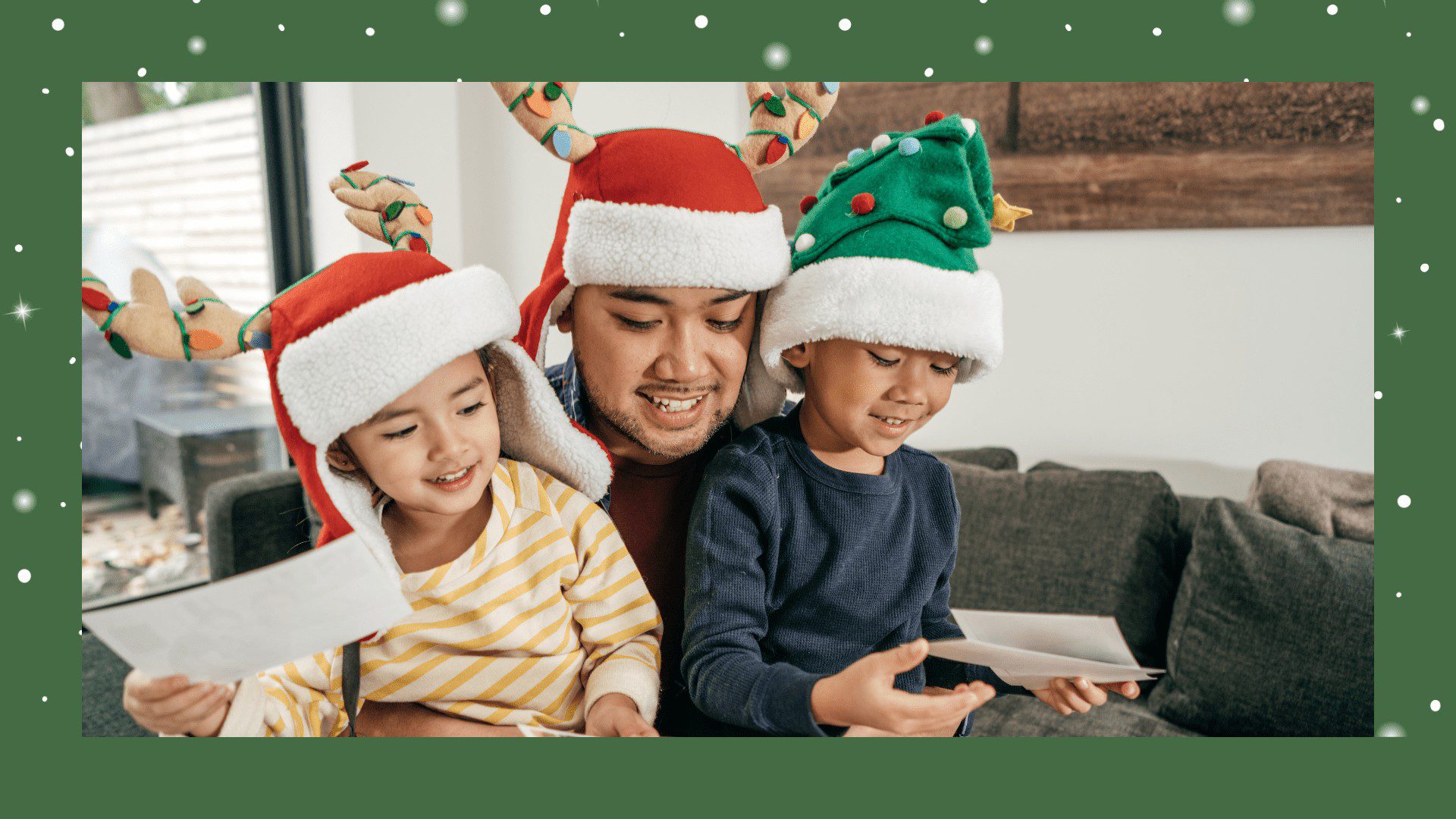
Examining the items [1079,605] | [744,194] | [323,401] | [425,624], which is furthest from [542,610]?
[1079,605]

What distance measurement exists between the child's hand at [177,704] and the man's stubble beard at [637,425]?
0.35 meters

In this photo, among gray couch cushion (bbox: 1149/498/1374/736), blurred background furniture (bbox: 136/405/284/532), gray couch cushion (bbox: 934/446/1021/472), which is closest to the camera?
gray couch cushion (bbox: 1149/498/1374/736)

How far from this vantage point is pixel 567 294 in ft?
2.50

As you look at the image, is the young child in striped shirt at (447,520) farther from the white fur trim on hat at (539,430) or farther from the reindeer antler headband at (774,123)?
the reindeer antler headband at (774,123)

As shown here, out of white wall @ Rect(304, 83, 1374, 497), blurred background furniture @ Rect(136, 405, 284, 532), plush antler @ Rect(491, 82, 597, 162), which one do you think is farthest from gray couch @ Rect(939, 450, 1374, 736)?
blurred background furniture @ Rect(136, 405, 284, 532)

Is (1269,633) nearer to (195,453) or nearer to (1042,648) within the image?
(1042,648)

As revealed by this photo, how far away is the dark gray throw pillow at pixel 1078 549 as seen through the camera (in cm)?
150

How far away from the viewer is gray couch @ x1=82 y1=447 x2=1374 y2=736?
126 cm

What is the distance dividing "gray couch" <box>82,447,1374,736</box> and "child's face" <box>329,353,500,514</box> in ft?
2.40

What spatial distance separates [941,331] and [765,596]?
0.27 metres

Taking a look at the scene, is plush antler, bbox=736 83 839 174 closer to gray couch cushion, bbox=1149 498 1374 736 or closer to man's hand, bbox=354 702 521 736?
man's hand, bbox=354 702 521 736

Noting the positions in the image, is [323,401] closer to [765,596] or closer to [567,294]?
[567,294]
